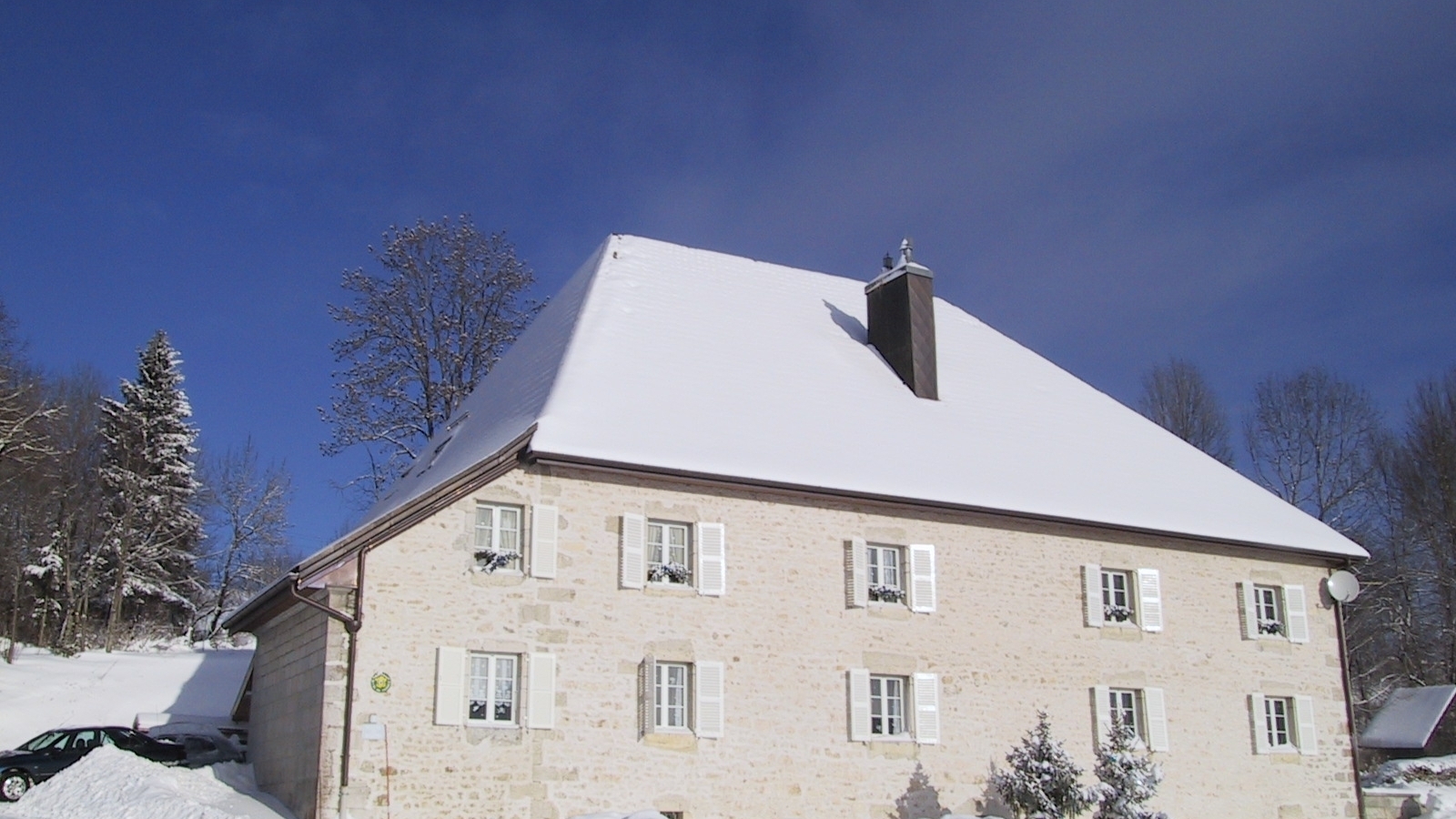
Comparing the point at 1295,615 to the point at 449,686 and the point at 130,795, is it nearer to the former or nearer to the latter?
the point at 449,686

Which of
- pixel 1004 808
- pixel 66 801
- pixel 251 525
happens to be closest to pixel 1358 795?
pixel 1004 808

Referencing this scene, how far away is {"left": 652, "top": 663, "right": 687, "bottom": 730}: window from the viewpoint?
14969 millimetres

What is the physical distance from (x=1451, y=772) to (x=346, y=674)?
22.6 meters

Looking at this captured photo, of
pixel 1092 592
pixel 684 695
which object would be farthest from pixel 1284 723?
pixel 684 695

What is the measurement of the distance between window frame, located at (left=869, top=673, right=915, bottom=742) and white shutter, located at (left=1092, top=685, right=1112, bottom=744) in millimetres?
3153

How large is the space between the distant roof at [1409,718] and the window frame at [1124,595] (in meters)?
13.4

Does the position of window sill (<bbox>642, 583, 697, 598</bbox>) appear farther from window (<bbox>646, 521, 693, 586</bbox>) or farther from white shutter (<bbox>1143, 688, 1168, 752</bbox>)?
white shutter (<bbox>1143, 688, 1168, 752</bbox>)

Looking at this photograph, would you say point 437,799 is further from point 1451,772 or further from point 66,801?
point 1451,772

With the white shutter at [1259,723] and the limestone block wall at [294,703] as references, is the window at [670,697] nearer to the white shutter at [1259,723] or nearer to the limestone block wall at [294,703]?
the limestone block wall at [294,703]

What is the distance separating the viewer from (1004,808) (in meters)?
16.7

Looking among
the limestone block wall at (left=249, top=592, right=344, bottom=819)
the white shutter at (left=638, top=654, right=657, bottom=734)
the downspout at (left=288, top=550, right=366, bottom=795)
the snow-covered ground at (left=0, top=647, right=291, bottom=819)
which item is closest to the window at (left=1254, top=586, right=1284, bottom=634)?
the white shutter at (left=638, top=654, right=657, bottom=734)

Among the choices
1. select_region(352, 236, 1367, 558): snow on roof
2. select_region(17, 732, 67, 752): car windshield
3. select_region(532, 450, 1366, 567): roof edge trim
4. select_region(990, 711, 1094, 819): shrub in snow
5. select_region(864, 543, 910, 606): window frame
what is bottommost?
select_region(990, 711, 1094, 819): shrub in snow

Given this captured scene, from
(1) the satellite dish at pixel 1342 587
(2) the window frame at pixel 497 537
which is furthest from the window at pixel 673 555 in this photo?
(1) the satellite dish at pixel 1342 587

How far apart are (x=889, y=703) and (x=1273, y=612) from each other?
767 cm
